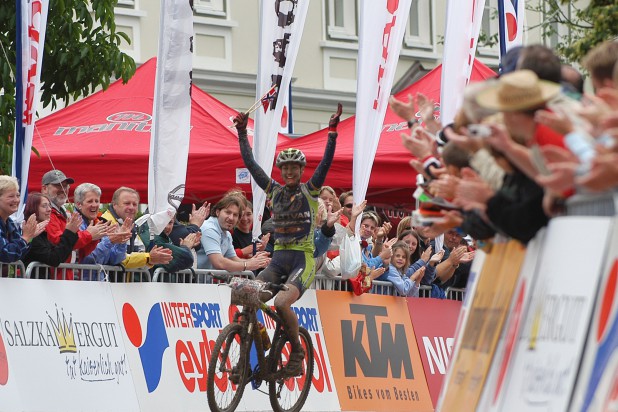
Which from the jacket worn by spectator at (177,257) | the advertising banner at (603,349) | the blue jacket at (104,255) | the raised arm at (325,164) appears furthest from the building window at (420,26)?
the advertising banner at (603,349)

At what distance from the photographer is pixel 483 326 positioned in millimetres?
6250

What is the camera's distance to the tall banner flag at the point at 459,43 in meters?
16.8

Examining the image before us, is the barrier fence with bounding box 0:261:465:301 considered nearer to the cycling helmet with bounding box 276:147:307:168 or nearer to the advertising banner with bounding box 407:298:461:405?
the advertising banner with bounding box 407:298:461:405

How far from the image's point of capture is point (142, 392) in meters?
12.7

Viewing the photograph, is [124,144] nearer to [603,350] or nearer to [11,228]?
Result: [11,228]

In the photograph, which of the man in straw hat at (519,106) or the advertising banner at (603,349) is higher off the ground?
the man in straw hat at (519,106)

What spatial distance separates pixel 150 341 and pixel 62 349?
1111mm

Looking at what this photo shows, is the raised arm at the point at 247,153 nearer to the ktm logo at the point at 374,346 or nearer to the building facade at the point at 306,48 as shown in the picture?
the ktm logo at the point at 374,346

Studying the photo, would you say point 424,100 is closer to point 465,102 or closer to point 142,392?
point 465,102

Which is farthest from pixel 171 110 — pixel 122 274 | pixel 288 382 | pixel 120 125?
pixel 120 125

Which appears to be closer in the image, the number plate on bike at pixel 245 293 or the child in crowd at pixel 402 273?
the number plate on bike at pixel 245 293

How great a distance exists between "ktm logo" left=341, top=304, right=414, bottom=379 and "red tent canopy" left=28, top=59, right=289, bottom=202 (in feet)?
13.7

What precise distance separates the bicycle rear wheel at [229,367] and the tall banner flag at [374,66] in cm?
353

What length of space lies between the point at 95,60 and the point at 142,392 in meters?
Answer: 4.88
